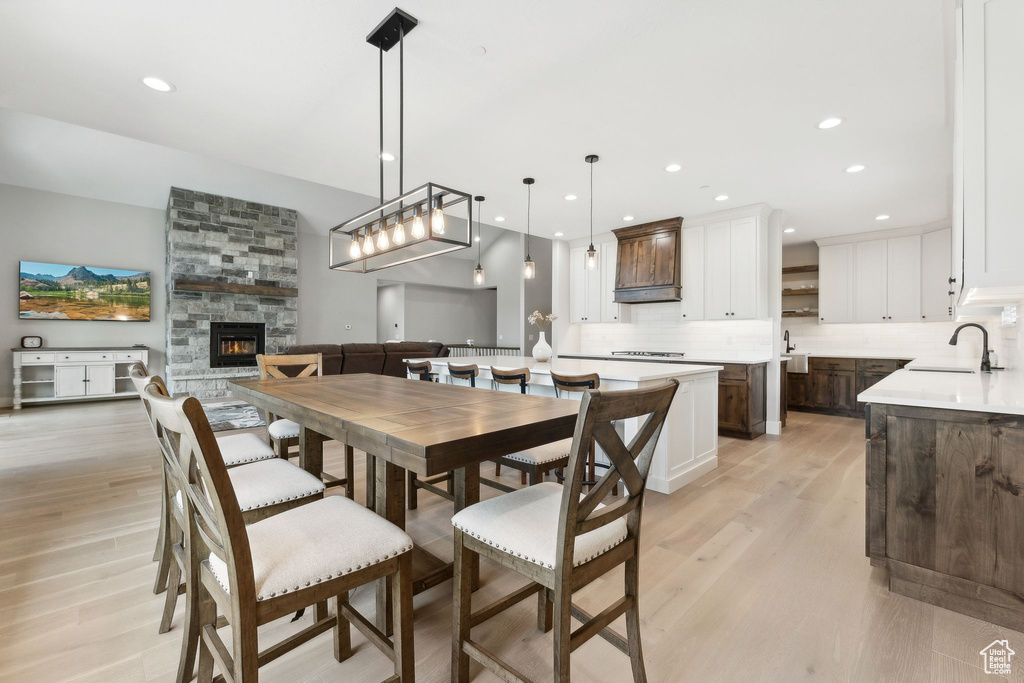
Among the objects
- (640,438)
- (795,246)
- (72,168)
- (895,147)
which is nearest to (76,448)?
(72,168)

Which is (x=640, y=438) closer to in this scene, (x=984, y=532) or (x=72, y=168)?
(x=984, y=532)

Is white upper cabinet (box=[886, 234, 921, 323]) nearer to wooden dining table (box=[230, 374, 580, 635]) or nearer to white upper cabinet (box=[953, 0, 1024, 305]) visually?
white upper cabinet (box=[953, 0, 1024, 305])

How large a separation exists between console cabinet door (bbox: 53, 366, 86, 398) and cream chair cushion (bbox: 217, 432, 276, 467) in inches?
249

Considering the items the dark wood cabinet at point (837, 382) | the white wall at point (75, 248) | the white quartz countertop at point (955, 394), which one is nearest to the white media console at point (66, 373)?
the white wall at point (75, 248)

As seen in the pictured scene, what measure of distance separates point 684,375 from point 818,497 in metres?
1.19

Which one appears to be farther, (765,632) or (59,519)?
(59,519)

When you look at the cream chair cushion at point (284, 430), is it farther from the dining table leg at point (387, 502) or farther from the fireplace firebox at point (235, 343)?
the fireplace firebox at point (235, 343)

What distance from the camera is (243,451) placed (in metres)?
1.90

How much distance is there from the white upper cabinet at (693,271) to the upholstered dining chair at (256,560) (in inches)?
193

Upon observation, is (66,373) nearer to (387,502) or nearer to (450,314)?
(387,502)

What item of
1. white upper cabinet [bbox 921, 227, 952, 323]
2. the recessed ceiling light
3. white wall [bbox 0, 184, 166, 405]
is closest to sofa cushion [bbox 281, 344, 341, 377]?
white wall [bbox 0, 184, 166, 405]

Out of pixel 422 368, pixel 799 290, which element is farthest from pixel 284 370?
pixel 799 290

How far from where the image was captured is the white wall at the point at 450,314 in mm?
11117

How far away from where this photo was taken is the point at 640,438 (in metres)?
1.19
